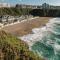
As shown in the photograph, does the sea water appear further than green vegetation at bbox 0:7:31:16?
No

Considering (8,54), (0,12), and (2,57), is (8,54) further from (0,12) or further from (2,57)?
(0,12)

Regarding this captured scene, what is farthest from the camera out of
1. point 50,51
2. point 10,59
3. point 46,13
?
point 46,13

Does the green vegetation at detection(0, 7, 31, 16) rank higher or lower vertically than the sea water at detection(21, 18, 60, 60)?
lower

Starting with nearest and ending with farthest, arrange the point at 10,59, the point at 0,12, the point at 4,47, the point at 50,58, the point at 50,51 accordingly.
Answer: the point at 10,59 < the point at 4,47 < the point at 50,58 < the point at 50,51 < the point at 0,12

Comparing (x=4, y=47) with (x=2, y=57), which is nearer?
(x=2, y=57)

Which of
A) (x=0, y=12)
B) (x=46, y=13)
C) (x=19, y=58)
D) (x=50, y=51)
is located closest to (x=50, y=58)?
(x=50, y=51)

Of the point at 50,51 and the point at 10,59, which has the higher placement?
the point at 10,59

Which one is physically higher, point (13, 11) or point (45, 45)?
point (45, 45)

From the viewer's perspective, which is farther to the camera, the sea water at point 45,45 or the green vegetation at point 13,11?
the green vegetation at point 13,11

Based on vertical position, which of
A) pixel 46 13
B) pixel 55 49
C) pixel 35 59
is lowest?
pixel 46 13

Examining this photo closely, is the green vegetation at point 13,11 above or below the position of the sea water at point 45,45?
below

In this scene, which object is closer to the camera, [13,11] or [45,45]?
[45,45]
